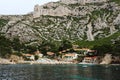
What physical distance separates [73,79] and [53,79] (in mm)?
6279

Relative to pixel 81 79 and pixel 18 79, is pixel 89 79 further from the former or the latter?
pixel 18 79

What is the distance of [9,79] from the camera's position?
95000mm

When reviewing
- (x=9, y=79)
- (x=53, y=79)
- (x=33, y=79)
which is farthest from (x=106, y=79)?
(x=9, y=79)

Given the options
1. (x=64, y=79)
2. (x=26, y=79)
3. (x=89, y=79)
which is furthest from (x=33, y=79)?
(x=89, y=79)

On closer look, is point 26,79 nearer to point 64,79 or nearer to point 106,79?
point 64,79

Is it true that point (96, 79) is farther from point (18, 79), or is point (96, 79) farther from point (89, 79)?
point (18, 79)

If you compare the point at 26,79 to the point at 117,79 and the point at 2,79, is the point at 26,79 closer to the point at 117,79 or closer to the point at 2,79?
the point at 2,79

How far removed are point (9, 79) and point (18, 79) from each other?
2744mm

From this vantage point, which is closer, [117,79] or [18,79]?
[117,79]

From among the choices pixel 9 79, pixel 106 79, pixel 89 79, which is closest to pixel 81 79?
pixel 89 79

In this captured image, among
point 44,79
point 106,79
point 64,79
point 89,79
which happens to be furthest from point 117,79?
point 44,79

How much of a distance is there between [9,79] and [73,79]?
64.4 ft

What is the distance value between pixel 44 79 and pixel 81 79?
38.9ft

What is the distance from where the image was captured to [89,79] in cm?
9525
